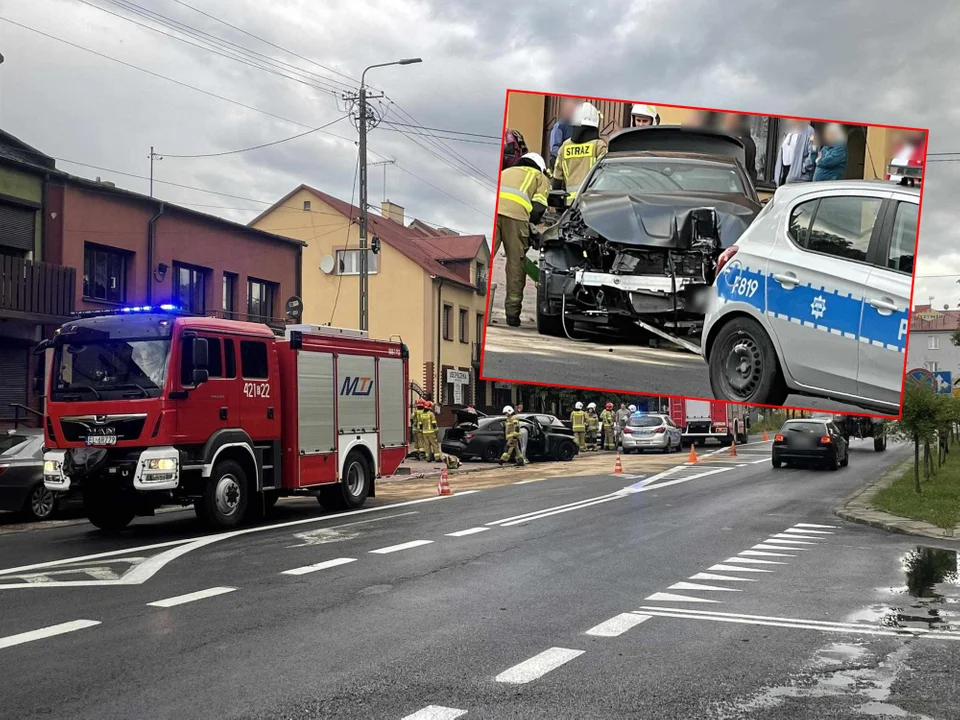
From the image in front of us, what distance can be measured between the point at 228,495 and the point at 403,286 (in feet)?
98.4

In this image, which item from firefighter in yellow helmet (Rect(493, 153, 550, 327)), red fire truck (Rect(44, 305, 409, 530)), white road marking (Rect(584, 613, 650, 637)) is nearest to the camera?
white road marking (Rect(584, 613, 650, 637))

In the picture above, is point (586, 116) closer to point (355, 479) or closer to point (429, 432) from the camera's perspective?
point (355, 479)

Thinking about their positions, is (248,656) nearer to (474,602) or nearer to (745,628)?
(474,602)

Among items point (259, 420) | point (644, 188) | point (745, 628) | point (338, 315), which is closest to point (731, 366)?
point (644, 188)

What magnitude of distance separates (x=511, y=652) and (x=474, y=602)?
185 cm

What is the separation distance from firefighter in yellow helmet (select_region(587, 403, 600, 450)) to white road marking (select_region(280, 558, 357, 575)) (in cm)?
2754

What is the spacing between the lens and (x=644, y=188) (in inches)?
343

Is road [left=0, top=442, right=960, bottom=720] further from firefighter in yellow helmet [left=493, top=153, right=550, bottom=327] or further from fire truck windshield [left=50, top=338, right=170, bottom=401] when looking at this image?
firefighter in yellow helmet [left=493, top=153, right=550, bottom=327]

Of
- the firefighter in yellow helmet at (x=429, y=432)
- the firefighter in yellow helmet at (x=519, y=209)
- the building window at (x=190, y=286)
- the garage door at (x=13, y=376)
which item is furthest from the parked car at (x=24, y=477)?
the firefighter in yellow helmet at (x=429, y=432)

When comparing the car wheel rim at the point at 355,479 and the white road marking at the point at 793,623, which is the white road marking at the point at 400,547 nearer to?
the white road marking at the point at 793,623

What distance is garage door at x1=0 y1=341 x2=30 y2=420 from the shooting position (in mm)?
21984

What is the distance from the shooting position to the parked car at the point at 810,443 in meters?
26.7

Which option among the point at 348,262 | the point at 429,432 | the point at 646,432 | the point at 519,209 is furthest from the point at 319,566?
the point at 348,262

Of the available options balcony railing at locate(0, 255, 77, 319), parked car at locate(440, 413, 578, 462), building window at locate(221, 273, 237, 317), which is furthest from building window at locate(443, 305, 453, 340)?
balcony railing at locate(0, 255, 77, 319)
